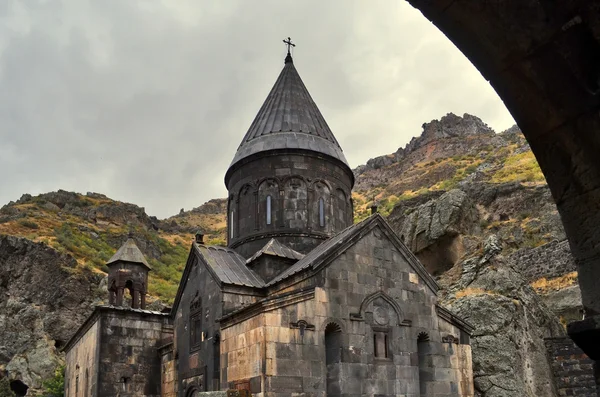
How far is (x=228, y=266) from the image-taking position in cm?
1189

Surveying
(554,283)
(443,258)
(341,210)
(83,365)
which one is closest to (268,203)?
(341,210)

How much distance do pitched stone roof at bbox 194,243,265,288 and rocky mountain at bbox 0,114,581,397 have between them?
4681 mm

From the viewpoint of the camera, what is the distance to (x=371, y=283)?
10336 mm

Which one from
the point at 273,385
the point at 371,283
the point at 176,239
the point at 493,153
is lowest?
the point at 273,385

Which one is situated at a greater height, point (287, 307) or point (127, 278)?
point (127, 278)

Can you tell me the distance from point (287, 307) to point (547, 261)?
12.6 metres

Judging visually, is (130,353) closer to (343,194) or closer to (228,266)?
(228,266)

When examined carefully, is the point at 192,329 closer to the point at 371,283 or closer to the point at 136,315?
the point at 136,315

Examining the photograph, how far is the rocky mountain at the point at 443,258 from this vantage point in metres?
12.7

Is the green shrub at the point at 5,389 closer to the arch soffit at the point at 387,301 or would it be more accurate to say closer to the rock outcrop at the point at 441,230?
the rock outcrop at the point at 441,230

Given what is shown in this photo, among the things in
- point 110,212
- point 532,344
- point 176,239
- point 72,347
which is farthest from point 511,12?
point 176,239

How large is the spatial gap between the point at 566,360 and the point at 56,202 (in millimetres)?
35811

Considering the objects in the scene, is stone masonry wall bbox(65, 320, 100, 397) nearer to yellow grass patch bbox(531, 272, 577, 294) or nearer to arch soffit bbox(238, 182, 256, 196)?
arch soffit bbox(238, 182, 256, 196)

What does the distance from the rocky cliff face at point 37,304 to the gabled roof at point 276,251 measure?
1220cm
